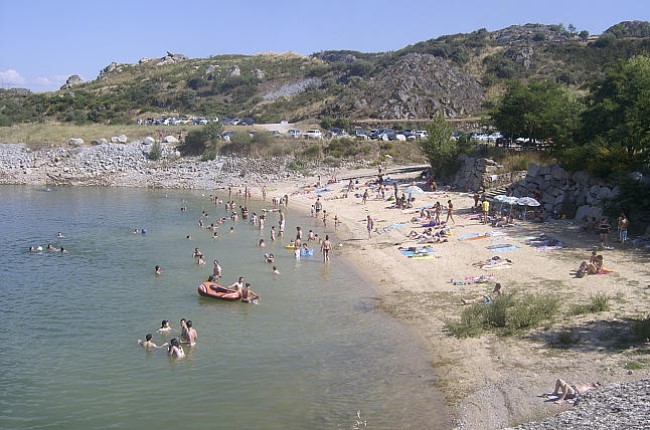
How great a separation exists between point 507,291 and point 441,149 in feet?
76.4

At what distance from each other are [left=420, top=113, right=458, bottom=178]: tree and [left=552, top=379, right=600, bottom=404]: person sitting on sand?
2917 centimetres

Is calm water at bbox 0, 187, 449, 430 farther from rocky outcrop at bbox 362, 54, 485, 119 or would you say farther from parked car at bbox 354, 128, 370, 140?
rocky outcrop at bbox 362, 54, 485, 119

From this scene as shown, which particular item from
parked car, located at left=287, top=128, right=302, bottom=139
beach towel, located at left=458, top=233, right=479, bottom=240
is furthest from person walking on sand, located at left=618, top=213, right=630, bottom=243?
parked car, located at left=287, top=128, right=302, bottom=139

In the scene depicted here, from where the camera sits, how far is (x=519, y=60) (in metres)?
78.2

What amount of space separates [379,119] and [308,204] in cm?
2938

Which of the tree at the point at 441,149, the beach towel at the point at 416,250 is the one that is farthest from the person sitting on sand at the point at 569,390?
the tree at the point at 441,149

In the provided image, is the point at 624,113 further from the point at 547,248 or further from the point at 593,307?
the point at 593,307

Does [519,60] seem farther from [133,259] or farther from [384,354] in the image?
[384,354]

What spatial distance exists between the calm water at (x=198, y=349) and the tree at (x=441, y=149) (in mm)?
16403

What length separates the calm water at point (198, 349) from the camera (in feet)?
42.5

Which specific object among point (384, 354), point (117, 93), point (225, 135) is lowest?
point (384, 354)

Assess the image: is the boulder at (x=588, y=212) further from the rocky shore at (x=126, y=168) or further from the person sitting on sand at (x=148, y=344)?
the rocky shore at (x=126, y=168)

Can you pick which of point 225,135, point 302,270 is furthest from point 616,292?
point 225,135

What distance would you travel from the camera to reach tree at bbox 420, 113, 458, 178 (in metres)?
41.2
